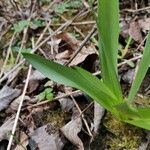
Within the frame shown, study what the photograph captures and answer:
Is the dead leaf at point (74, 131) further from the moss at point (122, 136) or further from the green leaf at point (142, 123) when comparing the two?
the green leaf at point (142, 123)

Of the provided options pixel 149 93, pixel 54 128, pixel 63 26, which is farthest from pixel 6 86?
pixel 149 93

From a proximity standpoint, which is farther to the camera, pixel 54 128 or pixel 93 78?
pixel 54 128

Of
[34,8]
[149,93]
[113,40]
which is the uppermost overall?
[113,40]

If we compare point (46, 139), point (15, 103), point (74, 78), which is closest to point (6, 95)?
point (15, 103)

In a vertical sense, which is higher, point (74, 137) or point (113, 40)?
point (113, 40)

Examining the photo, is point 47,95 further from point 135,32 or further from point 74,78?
point 135,32

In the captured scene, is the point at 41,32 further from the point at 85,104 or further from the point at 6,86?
the point at 85,104
